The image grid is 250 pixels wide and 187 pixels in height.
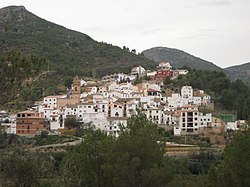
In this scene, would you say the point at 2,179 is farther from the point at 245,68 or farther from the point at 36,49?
the point at 245,68

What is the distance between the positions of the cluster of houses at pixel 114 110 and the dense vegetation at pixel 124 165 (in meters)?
21.4

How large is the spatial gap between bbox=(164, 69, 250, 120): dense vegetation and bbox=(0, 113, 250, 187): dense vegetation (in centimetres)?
3335

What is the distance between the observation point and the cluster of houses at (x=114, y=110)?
4300cm

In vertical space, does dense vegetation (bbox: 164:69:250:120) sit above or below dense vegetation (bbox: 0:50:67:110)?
above

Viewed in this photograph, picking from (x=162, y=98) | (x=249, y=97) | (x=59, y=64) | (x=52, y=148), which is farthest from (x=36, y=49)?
(x=52, y=148)

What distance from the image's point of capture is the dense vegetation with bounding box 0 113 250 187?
13531mm

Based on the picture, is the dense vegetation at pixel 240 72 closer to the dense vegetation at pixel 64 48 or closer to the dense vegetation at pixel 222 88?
the dense vegetation at pixel 64 48

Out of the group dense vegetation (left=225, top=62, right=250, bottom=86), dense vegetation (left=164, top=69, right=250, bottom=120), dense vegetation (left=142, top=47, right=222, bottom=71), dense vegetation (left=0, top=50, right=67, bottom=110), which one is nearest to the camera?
dense vegetation (left=0, top=50, right=67, bottom=110)

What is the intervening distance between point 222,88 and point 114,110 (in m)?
16.7

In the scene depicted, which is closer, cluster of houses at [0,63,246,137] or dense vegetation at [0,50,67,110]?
dense vegetation at [0,50,67,110]

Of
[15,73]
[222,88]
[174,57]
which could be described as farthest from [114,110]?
[174,57]

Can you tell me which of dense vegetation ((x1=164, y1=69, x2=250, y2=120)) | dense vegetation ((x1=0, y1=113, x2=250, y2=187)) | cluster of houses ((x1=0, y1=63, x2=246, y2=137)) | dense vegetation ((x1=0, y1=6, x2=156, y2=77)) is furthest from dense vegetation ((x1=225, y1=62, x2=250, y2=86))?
dense vegetation ((x1=0, y1=113, x2=250, y2=187))

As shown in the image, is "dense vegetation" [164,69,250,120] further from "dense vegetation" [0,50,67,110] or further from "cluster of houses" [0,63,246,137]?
"dense vegetation" [0,50,67,110]

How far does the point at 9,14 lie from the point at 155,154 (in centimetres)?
9555
